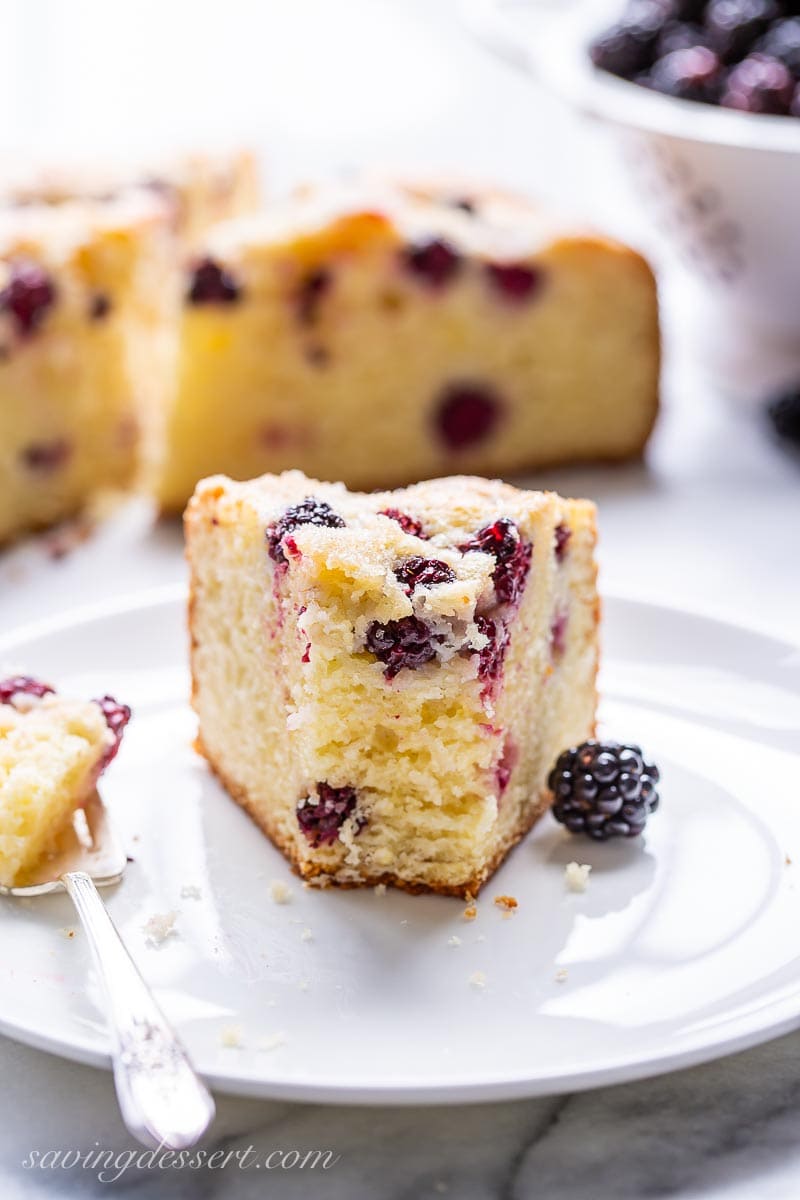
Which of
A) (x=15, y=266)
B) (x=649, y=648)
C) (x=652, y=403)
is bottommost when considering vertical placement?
(x=652, y=403)

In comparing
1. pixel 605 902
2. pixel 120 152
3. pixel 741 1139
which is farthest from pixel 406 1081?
pixel 120 152

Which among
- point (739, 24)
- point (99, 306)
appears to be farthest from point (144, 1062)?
point (739, 24)

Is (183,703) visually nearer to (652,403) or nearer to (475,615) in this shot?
(475,615)

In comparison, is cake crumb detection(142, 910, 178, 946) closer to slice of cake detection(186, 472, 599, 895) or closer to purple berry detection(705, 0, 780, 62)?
slice of cake detection(186, 472, 599, 895)

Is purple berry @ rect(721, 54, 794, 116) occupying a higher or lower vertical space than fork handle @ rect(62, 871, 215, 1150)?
higher

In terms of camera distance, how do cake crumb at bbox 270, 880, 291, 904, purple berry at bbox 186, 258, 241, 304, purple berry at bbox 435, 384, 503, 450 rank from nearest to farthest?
cake crumb at bbox 270, 880, 291, 904
purple berry at bbox 186, 258, 241, 304
purple berry at bbox 435, 384, 503, 450

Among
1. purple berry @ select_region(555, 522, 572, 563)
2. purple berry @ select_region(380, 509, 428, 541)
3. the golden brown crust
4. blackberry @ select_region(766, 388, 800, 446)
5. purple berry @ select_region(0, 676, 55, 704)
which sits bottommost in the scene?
blackberry @ select_region(766, 388, 800, 446)

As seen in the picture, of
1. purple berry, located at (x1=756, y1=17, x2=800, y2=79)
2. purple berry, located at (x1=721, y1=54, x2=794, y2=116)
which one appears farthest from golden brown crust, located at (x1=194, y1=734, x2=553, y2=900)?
purple berry, located at (x1=756, y1=17, x2=800, y2=79)

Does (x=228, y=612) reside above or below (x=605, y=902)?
above
